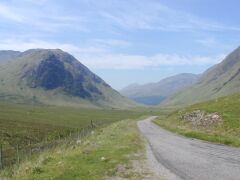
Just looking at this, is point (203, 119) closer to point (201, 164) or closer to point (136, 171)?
point (201, 164)

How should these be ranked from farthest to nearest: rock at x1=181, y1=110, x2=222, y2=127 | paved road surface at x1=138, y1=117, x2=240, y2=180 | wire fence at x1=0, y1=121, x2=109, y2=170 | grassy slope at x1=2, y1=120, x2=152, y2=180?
rock at x1=181, y1=110, x2=222, y2=127, wire fence at x1=0, y1=121, x2=109, y2=170, grassy slope at x1=2, y1=120, x2=152, y2=180, paved road surface at x1=138, y1=117, x2=240, y2=180

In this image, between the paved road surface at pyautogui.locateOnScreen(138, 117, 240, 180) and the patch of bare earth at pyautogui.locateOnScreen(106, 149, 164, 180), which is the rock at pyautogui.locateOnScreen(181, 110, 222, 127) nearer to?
the paved road surface at pyautogui.locateOnScreen(138, 117, 240, 180)

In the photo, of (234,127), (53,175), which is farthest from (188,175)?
(234,127)

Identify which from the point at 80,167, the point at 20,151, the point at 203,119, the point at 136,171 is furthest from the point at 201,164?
the point at 203,119

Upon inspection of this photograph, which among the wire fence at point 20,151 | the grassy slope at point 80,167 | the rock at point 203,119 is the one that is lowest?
the wire fence at point 20,151

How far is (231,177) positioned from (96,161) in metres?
10.3

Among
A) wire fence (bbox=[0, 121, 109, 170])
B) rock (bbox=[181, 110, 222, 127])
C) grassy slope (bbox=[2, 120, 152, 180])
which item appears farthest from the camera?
rock (bbox=[181, 110, 222, 127])

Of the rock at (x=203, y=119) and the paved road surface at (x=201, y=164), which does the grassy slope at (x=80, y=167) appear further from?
the rock at (x=203, y=119)

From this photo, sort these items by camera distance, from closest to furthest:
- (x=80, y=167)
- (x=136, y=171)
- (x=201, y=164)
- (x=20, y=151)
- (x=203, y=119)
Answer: (x=136, y=171) < (x=80, y=167) < (x=201, y=164) < (x=20, y=151) < (x=203, y=119)

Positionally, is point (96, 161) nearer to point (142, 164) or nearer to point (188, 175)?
point (142, 164)

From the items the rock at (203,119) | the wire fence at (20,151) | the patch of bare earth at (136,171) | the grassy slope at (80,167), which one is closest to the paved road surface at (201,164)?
the patch of bare earth at (136,171)

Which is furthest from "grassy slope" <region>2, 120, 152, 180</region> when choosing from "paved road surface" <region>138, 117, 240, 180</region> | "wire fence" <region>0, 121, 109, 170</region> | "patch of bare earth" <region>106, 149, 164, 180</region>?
"wire fence" <region>0, 121, 109, 170</region>

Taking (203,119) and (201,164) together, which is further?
(203,119)

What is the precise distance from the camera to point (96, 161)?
28.0 meters
